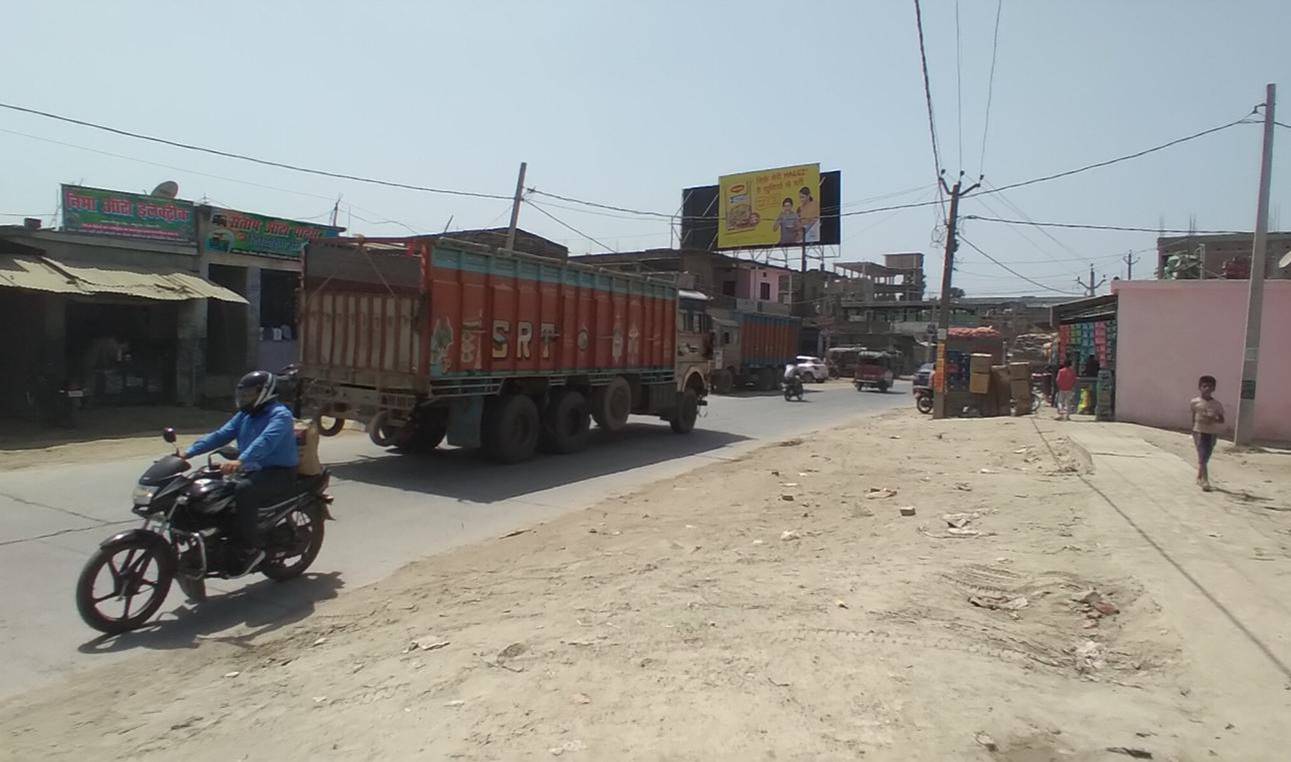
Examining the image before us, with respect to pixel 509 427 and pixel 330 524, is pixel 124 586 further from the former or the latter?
pixel 509 427

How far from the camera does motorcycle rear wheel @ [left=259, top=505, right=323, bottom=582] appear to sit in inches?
241

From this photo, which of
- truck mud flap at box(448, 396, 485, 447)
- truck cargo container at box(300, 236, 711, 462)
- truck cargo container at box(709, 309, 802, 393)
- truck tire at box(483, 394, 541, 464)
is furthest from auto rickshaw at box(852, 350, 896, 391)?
truck mud flap at box(448, 396, 485, 447)

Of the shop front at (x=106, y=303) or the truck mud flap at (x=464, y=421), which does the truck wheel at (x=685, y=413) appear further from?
the shop front at (x=106, y=303)

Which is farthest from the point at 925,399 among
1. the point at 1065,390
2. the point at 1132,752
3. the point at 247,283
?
the point at 1132,752

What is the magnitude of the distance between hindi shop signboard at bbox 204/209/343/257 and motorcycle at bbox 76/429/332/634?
1458 centimetres

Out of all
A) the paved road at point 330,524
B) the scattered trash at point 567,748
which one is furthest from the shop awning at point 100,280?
the scattered trash at point 567,748

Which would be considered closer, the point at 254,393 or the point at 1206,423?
the point at 254,393

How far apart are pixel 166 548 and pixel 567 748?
320 cm

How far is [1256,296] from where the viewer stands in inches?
581

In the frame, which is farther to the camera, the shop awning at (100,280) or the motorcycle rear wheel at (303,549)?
the shop awning at (100,280)

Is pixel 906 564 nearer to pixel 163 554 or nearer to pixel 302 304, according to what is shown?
pixel 163 554

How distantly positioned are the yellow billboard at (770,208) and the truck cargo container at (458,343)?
30924 millimetres

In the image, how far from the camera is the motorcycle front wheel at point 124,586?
16.1 ft

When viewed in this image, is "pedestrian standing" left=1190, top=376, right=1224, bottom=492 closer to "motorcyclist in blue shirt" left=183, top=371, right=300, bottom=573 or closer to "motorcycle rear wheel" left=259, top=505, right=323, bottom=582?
"motorcycle rear wheel" left=259, top=505, right=323, bottom=582
